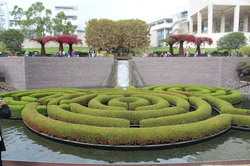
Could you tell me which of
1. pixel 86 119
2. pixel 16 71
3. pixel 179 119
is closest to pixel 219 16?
pixel 16 71

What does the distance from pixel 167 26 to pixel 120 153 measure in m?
116

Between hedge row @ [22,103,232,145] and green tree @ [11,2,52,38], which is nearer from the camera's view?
hedge row @ [22,103,232,145]

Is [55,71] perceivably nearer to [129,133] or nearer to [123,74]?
[123,74]

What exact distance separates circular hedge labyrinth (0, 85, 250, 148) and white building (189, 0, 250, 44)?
171 feet

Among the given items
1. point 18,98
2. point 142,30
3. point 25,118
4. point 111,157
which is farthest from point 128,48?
point 111,157

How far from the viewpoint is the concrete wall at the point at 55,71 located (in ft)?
121

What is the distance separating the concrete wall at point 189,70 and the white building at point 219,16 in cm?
3367

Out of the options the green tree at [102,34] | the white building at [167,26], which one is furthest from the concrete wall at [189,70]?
the white building at [167,26]

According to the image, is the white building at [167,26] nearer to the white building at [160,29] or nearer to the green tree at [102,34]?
the white building at [160,29]

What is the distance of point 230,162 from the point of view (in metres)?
→ 12.0

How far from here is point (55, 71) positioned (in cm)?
4044

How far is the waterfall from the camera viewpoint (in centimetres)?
4359

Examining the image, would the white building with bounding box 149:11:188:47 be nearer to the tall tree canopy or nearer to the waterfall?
the tall tree canopy

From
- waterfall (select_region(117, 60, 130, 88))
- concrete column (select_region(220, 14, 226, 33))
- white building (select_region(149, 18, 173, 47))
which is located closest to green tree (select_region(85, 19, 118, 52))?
waterfall (select_region(117, 60, 130, 88))
